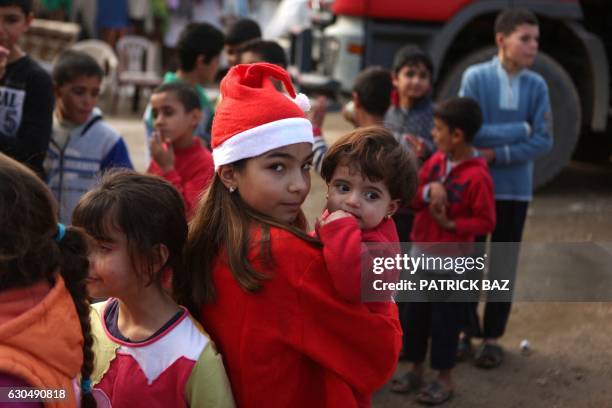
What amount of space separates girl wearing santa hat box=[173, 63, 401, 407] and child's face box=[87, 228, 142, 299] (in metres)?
0.17

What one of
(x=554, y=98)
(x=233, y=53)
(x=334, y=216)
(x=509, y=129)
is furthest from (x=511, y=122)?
(x=334, y=216)

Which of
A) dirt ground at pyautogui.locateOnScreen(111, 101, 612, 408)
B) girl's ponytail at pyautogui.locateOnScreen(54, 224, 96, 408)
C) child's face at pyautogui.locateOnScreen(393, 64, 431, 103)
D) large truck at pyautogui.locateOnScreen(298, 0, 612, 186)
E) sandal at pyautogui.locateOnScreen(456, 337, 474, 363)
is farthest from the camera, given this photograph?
large truck at pyautogui.locateOnScreen(298, 0, 612, 186)

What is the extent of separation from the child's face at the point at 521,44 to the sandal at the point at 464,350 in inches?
62.0

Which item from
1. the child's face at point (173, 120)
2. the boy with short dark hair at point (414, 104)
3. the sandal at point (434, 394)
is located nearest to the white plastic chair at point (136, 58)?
the boy with short dark hair at point (414, 104)

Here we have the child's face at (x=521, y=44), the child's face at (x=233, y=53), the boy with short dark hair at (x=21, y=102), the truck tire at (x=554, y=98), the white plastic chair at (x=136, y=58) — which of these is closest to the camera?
the boy with short dark hair at (x=21, y=102)

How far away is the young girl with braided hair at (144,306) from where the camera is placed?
7.18ft

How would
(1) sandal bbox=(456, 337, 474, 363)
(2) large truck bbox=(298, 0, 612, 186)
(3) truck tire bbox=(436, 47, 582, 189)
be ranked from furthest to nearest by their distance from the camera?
1. (2) large truck bbox=(298, 0, 612, 186)
2. (3) truck tire bbox=(436, 47, 582, 189)
3. (1) sandal bbox=(456, 337, 474, 363)

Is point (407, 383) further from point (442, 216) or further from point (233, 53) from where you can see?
point (233, 53)

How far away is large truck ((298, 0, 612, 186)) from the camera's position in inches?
300

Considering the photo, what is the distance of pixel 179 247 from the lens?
7.64 ft

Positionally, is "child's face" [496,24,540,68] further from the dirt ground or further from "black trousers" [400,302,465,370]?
"black trousers" [400,302,465,370]

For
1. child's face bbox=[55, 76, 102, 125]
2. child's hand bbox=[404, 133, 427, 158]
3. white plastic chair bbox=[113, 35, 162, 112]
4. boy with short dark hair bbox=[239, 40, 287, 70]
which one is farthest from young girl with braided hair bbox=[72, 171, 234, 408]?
white plastic chair bbox=[113, 35, 162, 112]

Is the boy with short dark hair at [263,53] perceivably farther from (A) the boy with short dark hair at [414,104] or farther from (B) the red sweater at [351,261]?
(B) the red sweater at [351,261]

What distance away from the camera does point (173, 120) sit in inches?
165
